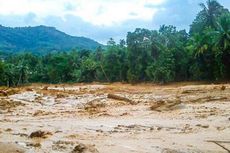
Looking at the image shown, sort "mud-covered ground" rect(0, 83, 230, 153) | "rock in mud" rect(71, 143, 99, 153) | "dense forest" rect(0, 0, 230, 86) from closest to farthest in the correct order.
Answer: "rock in mud" rect(71, 143, 99, 153) < "mud-covered ground" rect(0, 83, 230, 153) < "dense forest" rect(0, 0, 230, 86)

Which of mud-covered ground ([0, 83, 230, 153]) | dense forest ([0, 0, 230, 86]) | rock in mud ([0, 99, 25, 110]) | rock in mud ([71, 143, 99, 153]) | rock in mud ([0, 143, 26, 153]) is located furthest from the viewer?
dense forest ([0, 0, 230, 86])

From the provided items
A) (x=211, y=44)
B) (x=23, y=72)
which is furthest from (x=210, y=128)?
(x=23, y=72)

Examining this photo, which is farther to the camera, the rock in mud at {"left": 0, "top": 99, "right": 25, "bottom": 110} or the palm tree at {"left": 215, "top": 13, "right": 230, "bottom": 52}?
the palm tree at {"left": 215, "top": 13, "right": 230, "bottom": 52}

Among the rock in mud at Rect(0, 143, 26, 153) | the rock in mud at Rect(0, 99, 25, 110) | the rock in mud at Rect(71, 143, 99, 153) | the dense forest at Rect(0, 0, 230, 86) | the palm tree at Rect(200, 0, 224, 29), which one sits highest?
the palm tree at Rect(200, 0, 224, 29)

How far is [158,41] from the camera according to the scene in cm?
6519

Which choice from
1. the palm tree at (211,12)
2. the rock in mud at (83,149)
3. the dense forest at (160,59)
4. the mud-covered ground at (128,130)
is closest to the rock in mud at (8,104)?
the mud-covered ground at (128,130)

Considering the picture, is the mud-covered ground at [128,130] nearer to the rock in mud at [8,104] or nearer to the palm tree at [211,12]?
the rock in mud at [8,104]

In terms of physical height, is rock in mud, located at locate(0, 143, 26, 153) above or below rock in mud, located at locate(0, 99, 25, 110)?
below

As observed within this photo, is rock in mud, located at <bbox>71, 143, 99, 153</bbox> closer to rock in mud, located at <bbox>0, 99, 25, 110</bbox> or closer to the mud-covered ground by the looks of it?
the mud-covered ground

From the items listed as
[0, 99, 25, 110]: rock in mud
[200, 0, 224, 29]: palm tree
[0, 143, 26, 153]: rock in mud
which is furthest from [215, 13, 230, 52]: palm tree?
[0, 143, 26, 153]: rock in mud

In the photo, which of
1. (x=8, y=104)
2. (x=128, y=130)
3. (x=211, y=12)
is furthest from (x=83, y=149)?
(x=211, y=12)

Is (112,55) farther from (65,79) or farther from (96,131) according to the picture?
(96,131)

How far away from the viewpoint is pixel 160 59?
60.8 m

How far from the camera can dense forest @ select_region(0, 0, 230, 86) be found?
51312 millimetres
